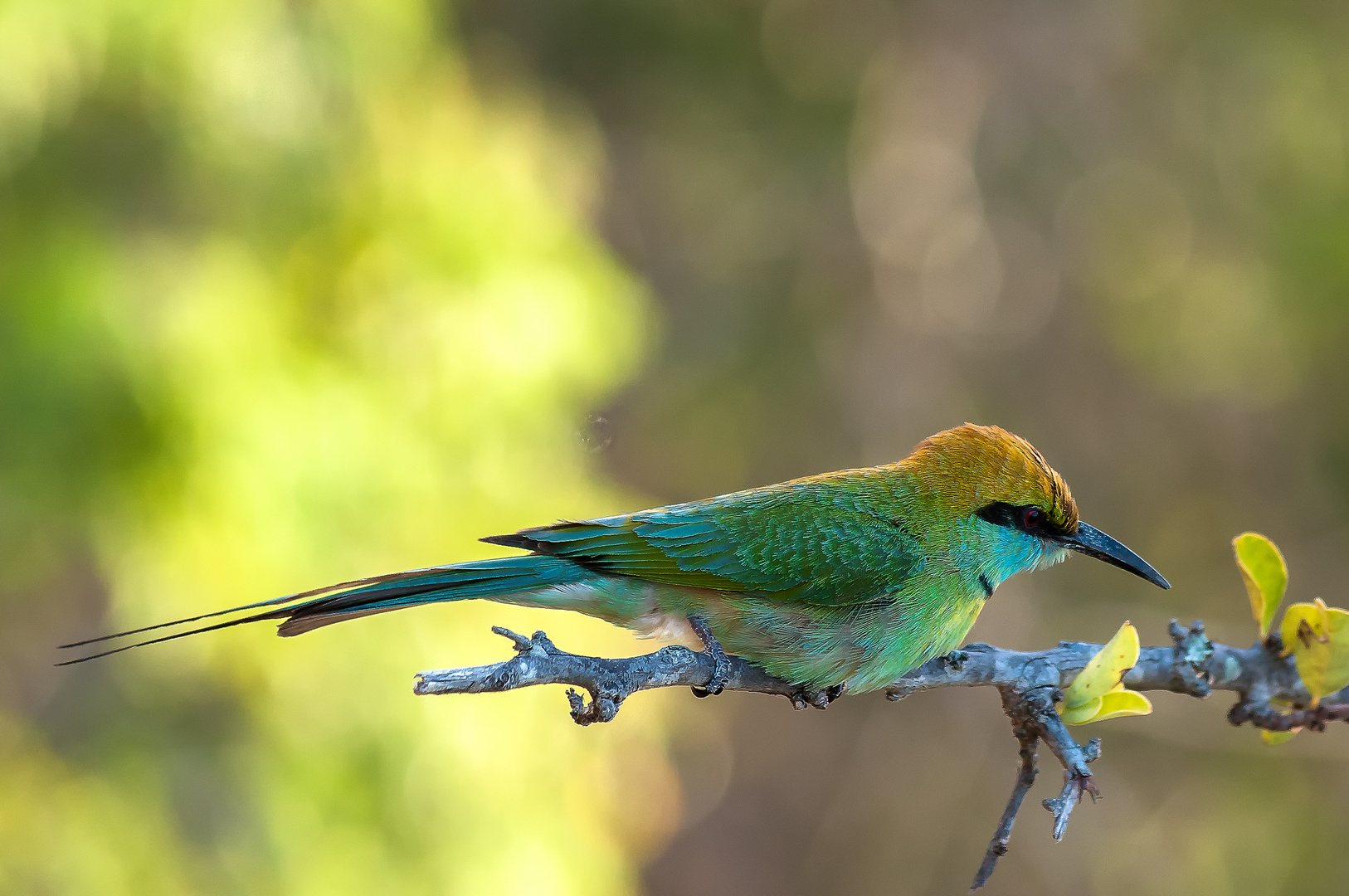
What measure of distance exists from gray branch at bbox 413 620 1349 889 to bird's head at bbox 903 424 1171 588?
1.63 ft

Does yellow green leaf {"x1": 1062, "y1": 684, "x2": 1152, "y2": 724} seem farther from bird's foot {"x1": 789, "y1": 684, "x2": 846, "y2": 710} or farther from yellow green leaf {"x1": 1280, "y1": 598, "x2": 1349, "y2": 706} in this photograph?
bird's foot {"x1": 789, "y1": 684, "x2": 846, "y2": 710}

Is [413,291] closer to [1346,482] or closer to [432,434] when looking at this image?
[432,434]

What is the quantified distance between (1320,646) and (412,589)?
5.92ft

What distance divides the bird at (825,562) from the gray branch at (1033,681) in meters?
0.10

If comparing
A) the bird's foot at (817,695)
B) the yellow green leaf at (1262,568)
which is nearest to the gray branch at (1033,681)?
the bird's foot at (817,695)

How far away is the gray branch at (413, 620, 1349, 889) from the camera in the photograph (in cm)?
197

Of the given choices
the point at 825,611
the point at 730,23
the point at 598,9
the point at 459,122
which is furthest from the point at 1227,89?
the point at 825,611

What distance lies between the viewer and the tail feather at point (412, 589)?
239 centimetres

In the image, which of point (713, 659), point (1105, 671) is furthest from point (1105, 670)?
point (713, 659)

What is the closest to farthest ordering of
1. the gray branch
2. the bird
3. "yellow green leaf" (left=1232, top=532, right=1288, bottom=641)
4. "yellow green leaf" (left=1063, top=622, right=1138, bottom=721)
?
the gray branch
"yellow green leaf" (left=1063, top=622, right=1138, bottom=721)
"yellow green leaf" (left=1232, top=532, right=1288, bottom=641)
the bird

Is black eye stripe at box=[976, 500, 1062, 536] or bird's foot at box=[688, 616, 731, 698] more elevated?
black eye stripe at box=[976, 500, 1062, 536]

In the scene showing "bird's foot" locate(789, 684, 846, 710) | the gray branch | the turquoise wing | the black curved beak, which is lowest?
"bird's foot" locate(789, 684, 846, 710)

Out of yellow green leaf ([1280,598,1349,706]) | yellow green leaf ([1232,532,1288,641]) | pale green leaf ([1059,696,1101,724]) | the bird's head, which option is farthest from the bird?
pale green leaf ([1059,696,1101,724])

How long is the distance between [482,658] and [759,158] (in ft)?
17.5
